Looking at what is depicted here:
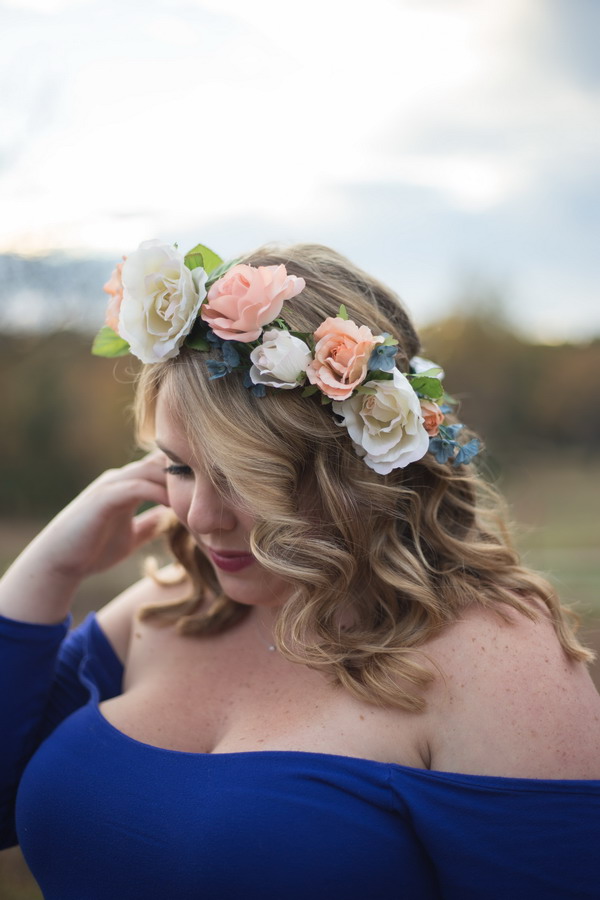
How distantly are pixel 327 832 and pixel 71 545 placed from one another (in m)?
0.95

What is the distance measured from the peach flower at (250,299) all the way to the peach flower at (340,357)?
0.10m

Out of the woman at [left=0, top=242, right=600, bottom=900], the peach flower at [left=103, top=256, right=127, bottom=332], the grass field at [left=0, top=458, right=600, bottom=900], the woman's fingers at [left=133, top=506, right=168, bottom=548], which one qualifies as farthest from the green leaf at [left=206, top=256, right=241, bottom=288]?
the grass field at [left=0, top=458, right=600, bottom=900]

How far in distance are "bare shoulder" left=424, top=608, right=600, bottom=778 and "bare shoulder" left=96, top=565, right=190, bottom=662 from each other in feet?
2.57

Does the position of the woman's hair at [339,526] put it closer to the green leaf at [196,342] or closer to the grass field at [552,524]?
the green leaf at [196,342]

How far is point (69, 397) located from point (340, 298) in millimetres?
4591

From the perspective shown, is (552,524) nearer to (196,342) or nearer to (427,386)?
(427,386)

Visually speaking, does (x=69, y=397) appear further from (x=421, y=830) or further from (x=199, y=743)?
(x=421, y=830)

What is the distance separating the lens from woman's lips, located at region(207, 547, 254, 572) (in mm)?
1643

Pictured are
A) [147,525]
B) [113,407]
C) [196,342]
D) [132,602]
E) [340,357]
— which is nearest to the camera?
[340,357]

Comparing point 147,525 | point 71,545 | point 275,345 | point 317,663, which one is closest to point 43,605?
Answer: point 71,545

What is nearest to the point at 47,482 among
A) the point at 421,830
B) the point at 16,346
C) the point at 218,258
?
the point at 16,346

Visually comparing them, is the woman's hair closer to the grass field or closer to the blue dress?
the blue dress

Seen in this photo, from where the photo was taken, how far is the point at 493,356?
584cm

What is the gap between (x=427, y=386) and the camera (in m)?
1.65
